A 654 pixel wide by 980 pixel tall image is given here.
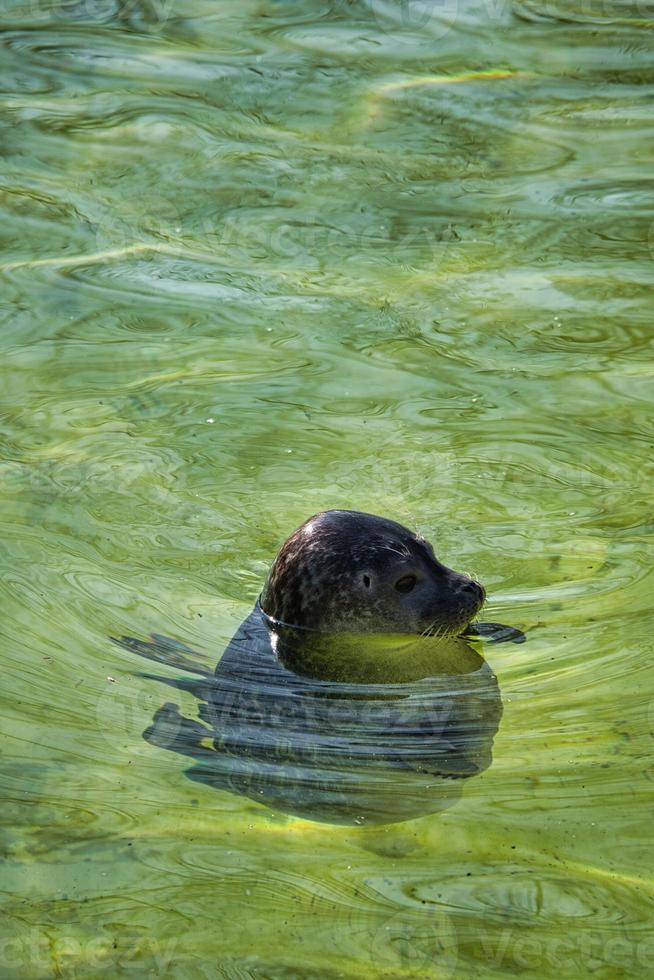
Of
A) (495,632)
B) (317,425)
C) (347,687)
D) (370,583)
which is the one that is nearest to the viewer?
(347,687)

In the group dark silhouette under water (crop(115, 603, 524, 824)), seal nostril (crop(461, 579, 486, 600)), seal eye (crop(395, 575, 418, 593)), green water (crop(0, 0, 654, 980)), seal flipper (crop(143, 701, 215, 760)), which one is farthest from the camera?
seal eye (crop(395, 575, 418, 593))

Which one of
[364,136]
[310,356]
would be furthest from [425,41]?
[310,356]

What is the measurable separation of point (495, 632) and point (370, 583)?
48 cm

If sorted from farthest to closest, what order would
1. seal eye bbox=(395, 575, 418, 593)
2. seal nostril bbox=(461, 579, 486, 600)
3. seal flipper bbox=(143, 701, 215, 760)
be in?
1. seal eye bbox=(395, 575, 418, 593)
2. seal nostril bbox=(461, 579, 486, 600)
3. seal flipper bbox=(143, 701, 215, 760)

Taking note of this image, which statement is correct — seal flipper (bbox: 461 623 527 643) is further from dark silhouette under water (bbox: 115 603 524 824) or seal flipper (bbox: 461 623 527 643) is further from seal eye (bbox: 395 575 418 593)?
seal eye (bbox: 395 575 418 593)

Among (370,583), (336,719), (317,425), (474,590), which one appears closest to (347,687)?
(336,719)

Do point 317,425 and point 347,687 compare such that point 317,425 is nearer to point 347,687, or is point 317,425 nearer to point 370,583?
point 370,583

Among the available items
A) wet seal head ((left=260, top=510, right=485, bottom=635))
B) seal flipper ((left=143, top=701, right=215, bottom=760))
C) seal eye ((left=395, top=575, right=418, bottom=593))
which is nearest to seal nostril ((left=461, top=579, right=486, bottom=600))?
wet seal head ((left=260, top=510, right=485, bottom=635))

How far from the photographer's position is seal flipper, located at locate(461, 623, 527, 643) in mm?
4605

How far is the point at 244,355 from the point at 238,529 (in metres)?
1.67

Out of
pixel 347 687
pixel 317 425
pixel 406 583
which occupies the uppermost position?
pixel 406 583

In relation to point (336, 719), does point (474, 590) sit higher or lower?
higher

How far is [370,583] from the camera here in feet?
14.9

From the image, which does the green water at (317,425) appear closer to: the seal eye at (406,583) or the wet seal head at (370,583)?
the wet seal head at (370,583)
